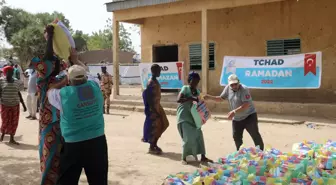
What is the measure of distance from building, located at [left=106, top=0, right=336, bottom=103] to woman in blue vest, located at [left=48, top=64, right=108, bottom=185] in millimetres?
8238

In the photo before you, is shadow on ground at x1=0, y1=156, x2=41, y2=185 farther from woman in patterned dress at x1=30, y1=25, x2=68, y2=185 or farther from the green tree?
the green tree

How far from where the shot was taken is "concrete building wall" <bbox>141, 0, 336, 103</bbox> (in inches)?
431

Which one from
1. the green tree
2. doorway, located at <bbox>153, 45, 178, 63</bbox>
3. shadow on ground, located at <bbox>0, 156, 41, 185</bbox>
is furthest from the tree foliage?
shadow on ground, located at <bbox>0, 156, 41, 185</bbox>

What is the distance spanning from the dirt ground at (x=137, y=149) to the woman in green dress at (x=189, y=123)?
0.91ft

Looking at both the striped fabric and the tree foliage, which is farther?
the tree foliage

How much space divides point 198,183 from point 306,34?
9.14 metres

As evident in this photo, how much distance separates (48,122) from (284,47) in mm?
9656

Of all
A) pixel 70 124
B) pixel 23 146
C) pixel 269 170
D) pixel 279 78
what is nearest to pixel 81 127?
pixel 70 124

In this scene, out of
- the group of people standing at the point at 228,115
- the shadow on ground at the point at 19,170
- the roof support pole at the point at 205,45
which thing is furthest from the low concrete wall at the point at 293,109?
the shadow on ground at the point at 19,170

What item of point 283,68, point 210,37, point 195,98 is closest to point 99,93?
point 195,98

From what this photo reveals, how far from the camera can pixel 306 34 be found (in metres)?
11.2

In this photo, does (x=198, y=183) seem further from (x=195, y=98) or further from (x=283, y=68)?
(x=283, y=68)

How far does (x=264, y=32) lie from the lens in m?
12.0

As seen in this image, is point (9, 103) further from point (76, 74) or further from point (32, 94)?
point (76, 74)
